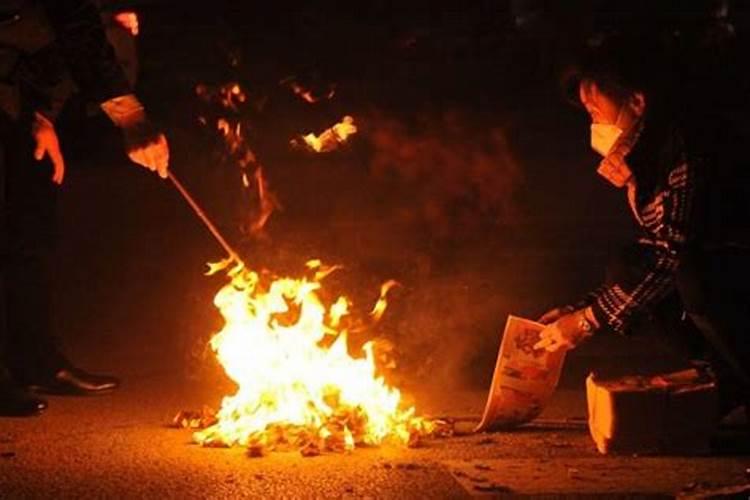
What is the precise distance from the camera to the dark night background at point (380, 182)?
8.64 meters

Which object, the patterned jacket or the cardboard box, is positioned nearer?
the patterned jacket

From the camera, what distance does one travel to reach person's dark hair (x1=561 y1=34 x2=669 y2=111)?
601 cm

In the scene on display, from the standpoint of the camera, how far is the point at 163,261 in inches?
379

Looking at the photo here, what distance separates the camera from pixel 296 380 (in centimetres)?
639

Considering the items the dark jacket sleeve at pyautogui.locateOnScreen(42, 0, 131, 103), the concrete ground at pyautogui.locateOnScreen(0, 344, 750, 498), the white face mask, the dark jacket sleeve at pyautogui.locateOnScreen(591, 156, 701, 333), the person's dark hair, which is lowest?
the concrete ground at pyautogui.locateOnScreen(0, 344, 750, 498)

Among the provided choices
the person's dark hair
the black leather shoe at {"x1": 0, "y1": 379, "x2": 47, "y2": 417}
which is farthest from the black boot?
the person's dark hair

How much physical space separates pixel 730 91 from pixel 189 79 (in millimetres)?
5043

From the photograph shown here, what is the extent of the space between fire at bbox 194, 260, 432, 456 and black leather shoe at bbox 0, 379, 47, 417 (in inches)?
A: 39.1

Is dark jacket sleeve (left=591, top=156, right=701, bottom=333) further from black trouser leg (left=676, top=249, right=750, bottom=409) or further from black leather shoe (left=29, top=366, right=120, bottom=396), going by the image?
black leather shoe (left=29, top=366, right=120, bottom=396)

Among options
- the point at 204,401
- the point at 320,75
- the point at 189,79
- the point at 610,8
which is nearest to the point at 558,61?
the point at 610,8

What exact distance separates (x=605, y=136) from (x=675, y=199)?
0.63m

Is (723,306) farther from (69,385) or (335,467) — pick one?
(69,385)

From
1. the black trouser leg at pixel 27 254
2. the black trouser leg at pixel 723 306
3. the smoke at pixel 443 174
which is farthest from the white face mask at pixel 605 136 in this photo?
the smoke at pixel 443 174

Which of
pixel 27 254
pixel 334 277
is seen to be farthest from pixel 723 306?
pixel 27 254
